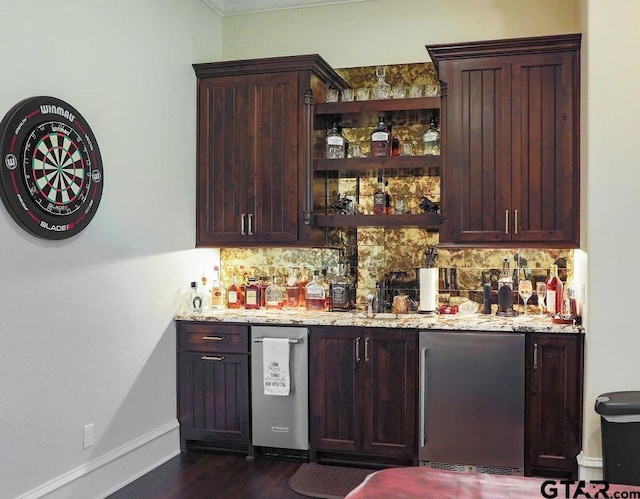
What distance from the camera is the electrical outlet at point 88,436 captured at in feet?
11.7

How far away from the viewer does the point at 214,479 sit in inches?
157

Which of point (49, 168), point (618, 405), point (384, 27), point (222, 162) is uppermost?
point (384, 27)

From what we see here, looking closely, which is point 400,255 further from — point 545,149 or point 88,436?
point 88,436

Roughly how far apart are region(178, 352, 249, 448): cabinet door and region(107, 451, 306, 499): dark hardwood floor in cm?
16

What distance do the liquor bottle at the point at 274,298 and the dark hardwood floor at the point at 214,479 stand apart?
1.05 meters

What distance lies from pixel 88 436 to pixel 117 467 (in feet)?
1.16

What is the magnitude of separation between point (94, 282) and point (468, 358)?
2174 millimetres

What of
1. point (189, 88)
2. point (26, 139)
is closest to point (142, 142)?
point (189, 88)

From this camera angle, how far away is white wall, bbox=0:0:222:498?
10.2 ft

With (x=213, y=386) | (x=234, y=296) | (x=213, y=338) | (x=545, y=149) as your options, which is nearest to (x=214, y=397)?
(x=213, y=386)

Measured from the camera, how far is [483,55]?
13.7 ft

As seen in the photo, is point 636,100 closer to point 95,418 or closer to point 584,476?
point 584,476

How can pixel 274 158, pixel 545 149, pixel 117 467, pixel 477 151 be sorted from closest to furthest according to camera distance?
pixel 117 467, pixel 545 149, pixel 477 151, pixel 274 158

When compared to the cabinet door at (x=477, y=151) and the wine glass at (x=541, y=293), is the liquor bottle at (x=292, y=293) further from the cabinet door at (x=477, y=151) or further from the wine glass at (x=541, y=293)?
the wine glass at (x=541, y=293)
